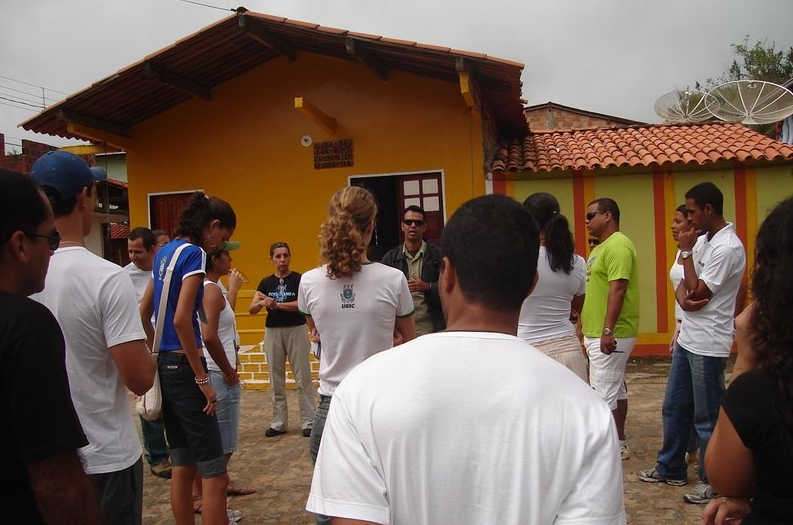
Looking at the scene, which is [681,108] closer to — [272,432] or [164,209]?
[164,209]

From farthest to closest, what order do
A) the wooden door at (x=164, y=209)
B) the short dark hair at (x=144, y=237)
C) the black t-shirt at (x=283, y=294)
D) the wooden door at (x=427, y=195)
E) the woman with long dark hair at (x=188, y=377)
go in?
the wooden door at (x=164, y=209) → the wooden door at (x=427, y=195) → the black t-shirt at (x=283, y=294) → the short dark hair at (x=144, y=237) → the woman with long dark hair at (x=188, y=377)

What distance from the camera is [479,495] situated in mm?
1316

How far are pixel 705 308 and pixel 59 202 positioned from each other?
12.3 ft

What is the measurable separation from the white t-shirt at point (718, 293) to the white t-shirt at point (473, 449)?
10.8 feet

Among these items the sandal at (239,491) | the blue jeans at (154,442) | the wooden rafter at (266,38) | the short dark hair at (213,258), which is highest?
the wooden rafter at (266,38)

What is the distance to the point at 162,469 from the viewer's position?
217 inches

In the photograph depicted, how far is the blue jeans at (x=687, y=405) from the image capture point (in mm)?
4289

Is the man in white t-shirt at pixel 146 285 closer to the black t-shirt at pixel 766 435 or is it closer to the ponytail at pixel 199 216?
the ponytail at pixel 199 216

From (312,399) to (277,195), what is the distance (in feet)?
15.4

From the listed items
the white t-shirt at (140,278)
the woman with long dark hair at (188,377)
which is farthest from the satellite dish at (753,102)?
the woman with long dark hair at (188,377)

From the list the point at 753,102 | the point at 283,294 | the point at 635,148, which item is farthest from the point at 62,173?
the point at 753,102

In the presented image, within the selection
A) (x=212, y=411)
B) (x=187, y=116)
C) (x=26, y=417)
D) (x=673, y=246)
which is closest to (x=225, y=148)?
(x=187, y=116)

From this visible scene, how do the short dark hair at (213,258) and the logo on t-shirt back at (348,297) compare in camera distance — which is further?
the short dark hair at (213,258)

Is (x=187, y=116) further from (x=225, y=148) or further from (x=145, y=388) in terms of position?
(x=145, y=388)
